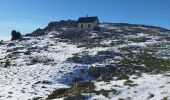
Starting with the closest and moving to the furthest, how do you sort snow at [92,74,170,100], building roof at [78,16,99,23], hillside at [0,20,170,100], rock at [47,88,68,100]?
snow at [92,74,170,100], hillside at [0,20,170,100], rock at [47,88,68,100], building roof at [78,16,99,23]

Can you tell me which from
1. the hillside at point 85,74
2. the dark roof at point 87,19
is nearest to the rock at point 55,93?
the hillside at point 85,74

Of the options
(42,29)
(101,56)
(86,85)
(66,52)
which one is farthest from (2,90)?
(42,29)

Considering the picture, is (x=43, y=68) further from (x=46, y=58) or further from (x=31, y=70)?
(x=46, y=58)

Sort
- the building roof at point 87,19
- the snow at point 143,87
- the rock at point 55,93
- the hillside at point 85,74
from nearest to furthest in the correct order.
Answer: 1. the snow at point 143,87
2. the hillside at point 85,74
3. the rock at point 55,93
4. the building roof at point 87,19

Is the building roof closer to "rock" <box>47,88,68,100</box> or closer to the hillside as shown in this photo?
the hillside

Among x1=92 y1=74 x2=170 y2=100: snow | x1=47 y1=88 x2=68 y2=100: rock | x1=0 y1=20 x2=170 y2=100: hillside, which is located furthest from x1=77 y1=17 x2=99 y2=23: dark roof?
x1=47 y1=88 x2=68 y2=100: rock

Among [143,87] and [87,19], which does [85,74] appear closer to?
[143,87]

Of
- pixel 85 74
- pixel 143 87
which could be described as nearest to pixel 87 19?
pixel 85 74

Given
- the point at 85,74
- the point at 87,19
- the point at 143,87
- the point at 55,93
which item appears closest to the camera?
the point at 143,87

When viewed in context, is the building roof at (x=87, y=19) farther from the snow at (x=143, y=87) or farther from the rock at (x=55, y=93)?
the rock at (x=55, y=93)

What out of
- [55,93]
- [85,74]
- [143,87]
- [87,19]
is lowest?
[85,74]

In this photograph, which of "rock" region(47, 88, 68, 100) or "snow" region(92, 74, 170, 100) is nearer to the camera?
"snow" region(92, 74, 170, 100)

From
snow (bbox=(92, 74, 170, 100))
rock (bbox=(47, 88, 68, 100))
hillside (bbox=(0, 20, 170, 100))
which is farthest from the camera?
rock (bbox=(47, 88, 68, 100))

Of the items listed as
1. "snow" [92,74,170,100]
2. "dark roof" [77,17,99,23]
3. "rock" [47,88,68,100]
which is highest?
"dark roof" [77,17,99,23]
